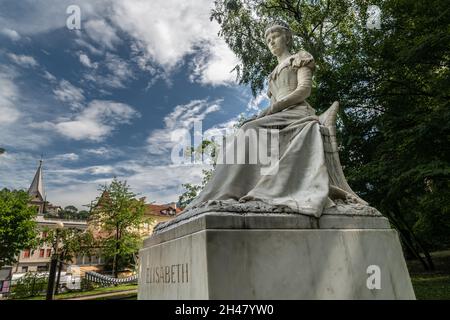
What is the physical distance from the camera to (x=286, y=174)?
3684 millimetres

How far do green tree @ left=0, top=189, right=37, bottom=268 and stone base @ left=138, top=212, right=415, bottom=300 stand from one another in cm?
3559

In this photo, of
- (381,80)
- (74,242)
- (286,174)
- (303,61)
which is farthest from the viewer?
(74,242)

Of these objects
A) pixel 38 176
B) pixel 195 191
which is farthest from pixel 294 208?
pixel 38 176

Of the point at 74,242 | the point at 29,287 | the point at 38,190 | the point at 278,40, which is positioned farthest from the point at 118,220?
the point at 38,190

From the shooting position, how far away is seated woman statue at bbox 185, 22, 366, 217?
11.1ft

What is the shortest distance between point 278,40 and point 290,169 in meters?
2.44

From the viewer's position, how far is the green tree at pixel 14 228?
32.5 metres

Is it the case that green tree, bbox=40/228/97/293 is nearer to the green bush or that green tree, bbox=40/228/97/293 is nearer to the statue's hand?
the green bush

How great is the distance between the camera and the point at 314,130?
4.15 meters

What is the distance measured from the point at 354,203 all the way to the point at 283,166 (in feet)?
2.89

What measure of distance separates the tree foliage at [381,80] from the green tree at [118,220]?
767 inches

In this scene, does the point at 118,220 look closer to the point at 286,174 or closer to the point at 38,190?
the point at 286,174

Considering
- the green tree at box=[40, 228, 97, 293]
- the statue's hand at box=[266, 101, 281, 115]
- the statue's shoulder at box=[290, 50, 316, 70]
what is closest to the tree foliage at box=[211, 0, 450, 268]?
the statue's shoulder at box=[290, 50, 316, 70]

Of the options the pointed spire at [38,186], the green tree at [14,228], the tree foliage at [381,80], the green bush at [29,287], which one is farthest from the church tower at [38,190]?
the tree foliage at [381,80]
